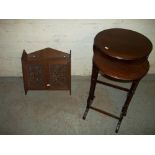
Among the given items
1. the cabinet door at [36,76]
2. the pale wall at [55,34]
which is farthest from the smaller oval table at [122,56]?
the cabinet door at [36,76]

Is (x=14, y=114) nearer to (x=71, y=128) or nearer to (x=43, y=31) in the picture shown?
(x=71, y=128)

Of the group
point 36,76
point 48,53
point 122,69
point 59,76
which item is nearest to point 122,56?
point 122,69

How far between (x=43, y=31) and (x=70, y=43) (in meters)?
0.44

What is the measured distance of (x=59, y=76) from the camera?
10.3ft

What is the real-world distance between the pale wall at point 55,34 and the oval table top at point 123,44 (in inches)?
22.5

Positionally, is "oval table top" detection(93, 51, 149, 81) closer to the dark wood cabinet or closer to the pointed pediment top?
the dark wood cabinet

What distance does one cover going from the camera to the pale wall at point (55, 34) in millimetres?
2934

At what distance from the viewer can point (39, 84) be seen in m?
3.23

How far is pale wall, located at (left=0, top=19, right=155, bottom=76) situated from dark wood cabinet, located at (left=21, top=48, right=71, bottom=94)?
14cm

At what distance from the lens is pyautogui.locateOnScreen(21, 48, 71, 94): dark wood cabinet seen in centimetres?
300

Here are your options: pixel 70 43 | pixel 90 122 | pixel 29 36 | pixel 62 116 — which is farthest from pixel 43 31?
pixel 90 122

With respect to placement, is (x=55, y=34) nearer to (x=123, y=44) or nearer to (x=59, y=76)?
(x=59, y=76)

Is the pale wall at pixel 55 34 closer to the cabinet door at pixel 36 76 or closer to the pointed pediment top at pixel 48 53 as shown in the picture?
the pointed pediment top at pixel 48 53

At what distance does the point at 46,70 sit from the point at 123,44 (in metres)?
1.25
